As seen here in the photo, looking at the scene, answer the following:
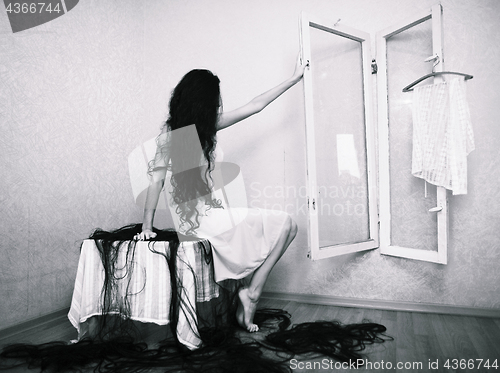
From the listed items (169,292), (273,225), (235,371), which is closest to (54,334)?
(169,292)

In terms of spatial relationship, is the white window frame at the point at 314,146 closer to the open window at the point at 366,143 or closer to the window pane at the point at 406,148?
the open window at the point at 366,143

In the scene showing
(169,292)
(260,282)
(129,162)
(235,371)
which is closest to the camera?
(235,371)

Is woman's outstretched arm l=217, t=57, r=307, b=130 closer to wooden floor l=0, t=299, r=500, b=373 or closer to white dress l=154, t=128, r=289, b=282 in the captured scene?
white dress l=154, t=128, r=289, b=282

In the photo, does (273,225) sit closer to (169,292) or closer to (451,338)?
(169,292)

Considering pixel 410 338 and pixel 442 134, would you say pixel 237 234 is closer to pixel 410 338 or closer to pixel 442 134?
pixel 410 338

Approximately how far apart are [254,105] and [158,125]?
1.23m

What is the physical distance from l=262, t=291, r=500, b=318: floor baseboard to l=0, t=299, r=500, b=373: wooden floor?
0.04 metres

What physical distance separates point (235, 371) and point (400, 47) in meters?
2.09

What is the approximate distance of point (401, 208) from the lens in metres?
2.35

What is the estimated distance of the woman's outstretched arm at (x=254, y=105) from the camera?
2.04m

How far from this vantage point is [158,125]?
3.03 metres

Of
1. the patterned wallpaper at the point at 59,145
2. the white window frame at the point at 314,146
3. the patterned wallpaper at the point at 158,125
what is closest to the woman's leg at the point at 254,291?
the white window frame at the point at 314,146

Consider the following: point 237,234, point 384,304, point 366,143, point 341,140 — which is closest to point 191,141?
point 237,234

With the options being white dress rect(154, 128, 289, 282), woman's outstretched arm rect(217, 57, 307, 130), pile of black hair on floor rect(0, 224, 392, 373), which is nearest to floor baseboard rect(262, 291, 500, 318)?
pile of black hair on floor rect(0, 224, 392, 373)
